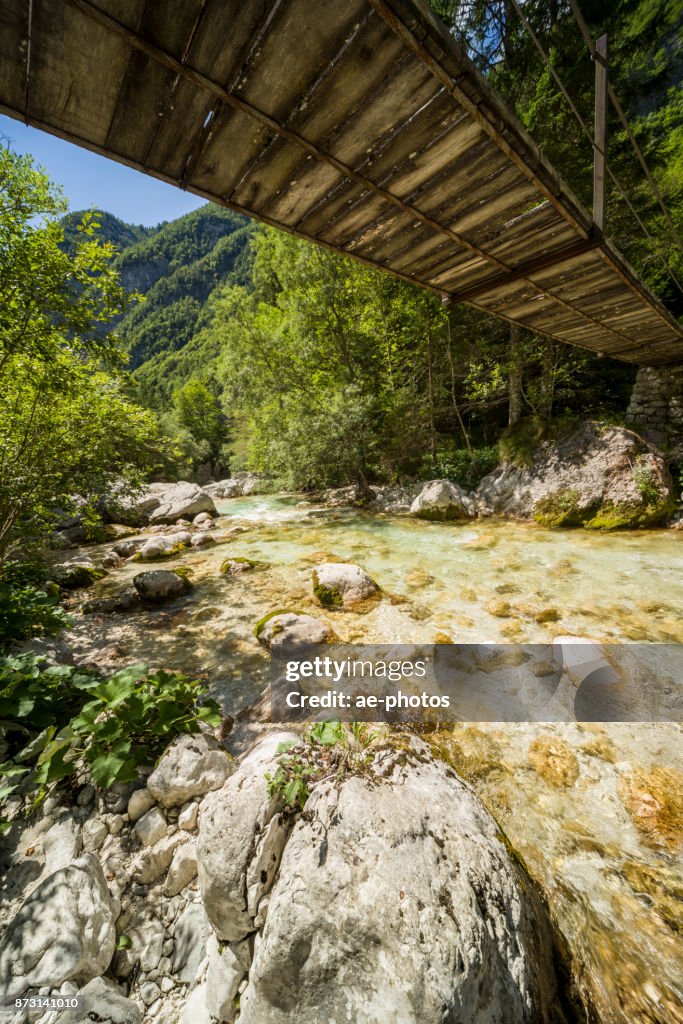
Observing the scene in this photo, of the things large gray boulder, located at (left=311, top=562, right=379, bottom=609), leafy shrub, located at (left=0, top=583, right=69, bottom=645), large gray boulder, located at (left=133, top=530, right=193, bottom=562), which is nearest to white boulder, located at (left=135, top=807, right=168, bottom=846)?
leafy shrub, located at (left=0, top=583, right=69, bottom=645)

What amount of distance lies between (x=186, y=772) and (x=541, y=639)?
4770 mm

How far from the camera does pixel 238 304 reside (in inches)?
730

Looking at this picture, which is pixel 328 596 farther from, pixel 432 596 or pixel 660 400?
pixel 660 400

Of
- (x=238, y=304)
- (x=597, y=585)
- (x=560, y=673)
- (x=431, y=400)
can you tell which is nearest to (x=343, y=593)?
(x=560, y=673)

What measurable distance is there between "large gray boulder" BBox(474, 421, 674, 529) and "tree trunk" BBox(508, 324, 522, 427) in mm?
2159

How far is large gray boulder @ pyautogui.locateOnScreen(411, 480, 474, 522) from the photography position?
476 inches

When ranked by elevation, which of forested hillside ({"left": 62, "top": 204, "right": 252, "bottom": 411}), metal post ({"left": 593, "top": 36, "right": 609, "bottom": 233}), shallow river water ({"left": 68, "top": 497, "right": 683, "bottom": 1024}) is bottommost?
shallow river water ({"left": 68, "top": 497, "right": 683, "bottom": 1024})

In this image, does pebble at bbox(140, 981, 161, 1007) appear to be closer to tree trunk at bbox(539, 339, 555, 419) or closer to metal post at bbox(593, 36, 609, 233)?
metal post at bbox(593, 36, 609, 233)

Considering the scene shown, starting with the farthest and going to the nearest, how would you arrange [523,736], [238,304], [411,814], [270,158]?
[238,304] < [523,736] < [270,158] < [411,814]

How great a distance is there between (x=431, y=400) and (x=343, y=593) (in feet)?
34.1

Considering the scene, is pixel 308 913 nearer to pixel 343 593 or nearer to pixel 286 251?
pixel 343 593

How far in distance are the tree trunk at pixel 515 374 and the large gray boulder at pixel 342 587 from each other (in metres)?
9.57

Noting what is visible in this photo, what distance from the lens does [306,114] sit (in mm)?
2549

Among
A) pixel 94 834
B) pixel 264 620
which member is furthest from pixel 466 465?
pixel 94 834
